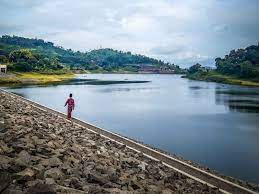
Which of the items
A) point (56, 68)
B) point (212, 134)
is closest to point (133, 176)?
point (212, 134)

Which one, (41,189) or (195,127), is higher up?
(41,189)

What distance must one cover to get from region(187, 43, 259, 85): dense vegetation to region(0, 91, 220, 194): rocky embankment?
373 ft

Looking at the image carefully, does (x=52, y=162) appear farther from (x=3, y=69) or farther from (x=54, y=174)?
(x=3, y=69)

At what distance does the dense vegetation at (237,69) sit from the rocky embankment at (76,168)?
113755mm

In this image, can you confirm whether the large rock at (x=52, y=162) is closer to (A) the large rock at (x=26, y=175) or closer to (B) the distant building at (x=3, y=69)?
(A) the large rock at (x=26, y=175)

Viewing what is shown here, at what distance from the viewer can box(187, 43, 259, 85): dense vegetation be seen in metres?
132

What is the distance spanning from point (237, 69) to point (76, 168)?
441 ft

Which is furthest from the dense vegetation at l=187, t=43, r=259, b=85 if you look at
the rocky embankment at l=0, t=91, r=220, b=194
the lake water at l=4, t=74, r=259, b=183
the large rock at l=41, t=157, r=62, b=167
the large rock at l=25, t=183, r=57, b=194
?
the large rock at l=25, t=183, r=57, b=194

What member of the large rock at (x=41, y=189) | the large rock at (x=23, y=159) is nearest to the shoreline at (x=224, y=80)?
the large rock at (x=23, y=159)

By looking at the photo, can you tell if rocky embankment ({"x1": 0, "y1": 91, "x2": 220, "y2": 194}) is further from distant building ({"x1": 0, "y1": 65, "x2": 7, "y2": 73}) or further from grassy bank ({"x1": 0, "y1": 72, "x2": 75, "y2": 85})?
distant building ({"x1": 0, "y1": 65, "x2": 7, "y2": 73})

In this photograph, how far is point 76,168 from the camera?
13406 millimetres

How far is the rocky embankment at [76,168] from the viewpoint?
10438 mm

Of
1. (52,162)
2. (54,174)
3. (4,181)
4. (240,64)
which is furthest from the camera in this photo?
(240,64)

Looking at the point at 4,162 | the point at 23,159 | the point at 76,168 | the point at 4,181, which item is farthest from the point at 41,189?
the point at 76,168
